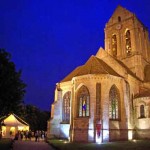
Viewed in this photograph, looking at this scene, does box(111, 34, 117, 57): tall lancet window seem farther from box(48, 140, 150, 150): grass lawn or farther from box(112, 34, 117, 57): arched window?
box(48, 140, 150, 150): grass lawn

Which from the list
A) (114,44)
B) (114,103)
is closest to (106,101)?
(114,103)

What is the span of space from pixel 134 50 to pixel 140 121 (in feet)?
43.1

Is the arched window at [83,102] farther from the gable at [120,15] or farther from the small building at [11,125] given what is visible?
Result: the gable at [120,15]

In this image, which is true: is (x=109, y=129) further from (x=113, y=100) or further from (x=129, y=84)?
(x=129, y=84)

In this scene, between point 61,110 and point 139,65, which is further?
point 139,65

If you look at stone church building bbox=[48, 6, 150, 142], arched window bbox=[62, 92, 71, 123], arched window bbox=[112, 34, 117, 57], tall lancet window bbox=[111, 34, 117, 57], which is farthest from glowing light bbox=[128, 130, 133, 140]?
tall lancet window bbox=[111, 34, 117, 57]

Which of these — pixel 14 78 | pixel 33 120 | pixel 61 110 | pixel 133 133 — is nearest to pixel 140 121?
pixel 133 133

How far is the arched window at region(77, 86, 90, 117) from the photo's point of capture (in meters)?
29.4

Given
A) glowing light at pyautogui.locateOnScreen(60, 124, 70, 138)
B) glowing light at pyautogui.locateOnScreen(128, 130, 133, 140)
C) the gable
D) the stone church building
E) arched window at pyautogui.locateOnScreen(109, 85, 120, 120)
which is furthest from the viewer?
the gable

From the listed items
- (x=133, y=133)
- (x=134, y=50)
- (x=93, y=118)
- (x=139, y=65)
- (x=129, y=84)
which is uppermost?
(x=134, y=50)

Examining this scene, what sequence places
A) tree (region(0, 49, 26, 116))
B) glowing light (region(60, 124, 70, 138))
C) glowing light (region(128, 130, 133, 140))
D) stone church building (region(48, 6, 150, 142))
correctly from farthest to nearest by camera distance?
glowing light (region(60, 124, 70, 138))
glowing light (region(128, 130, 133, 140))
stone church building (region(48, 6, 150, 142))
tree (region(0, 49, 26, 116))

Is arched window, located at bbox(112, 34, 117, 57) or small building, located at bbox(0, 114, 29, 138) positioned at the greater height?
arched window, located at bbox(112, 34, 117, 57)

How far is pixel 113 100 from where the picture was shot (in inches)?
1217

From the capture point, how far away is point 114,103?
30828mm
